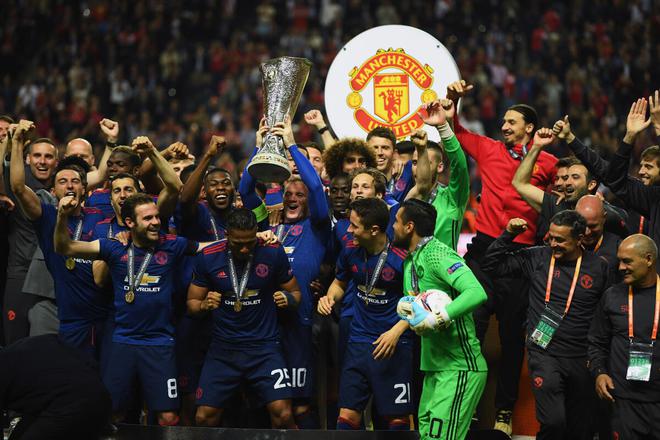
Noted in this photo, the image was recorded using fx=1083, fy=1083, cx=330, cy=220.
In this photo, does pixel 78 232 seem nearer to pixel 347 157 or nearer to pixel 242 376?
pixel 242 376

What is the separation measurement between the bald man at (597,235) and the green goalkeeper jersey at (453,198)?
763 mm

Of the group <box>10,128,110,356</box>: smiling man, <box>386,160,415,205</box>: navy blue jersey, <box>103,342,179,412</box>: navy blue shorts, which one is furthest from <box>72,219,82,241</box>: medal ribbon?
<box>386,160,415,205</box>: navy blue jersey

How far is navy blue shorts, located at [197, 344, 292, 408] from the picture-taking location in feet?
22.5

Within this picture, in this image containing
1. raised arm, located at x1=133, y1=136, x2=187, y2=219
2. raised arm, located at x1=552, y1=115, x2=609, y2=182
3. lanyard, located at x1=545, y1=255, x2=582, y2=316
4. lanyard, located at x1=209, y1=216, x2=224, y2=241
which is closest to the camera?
lanyard, located at x1=545, y1=255, x2=582, y2=316

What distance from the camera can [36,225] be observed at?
730cm

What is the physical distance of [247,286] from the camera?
6.89 m

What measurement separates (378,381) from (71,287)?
2.17 m

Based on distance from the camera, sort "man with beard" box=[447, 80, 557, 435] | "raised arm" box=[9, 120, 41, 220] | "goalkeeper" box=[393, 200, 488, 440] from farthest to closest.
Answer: "man with beard" box=[447, 80, 557, 435]
"raised arm" box=[9, 120, 41, 220]
"goalkeeper" box=[393, 200, 488, 440]

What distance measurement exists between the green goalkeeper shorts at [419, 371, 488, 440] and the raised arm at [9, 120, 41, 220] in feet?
9.65

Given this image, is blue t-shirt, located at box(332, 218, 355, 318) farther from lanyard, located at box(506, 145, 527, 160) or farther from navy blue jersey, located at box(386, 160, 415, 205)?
lanyard, located at box(506, 145, 527, 160)

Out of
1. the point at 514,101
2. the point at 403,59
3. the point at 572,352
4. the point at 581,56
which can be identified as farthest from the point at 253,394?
the point at 581,56

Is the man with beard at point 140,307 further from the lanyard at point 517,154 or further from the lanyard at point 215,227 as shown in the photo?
the lanyard at point 517,154

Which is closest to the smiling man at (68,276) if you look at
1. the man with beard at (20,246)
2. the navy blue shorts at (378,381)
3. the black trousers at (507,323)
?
the man with beard at (20,246)

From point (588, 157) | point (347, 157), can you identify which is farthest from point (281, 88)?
point (588, 157)
